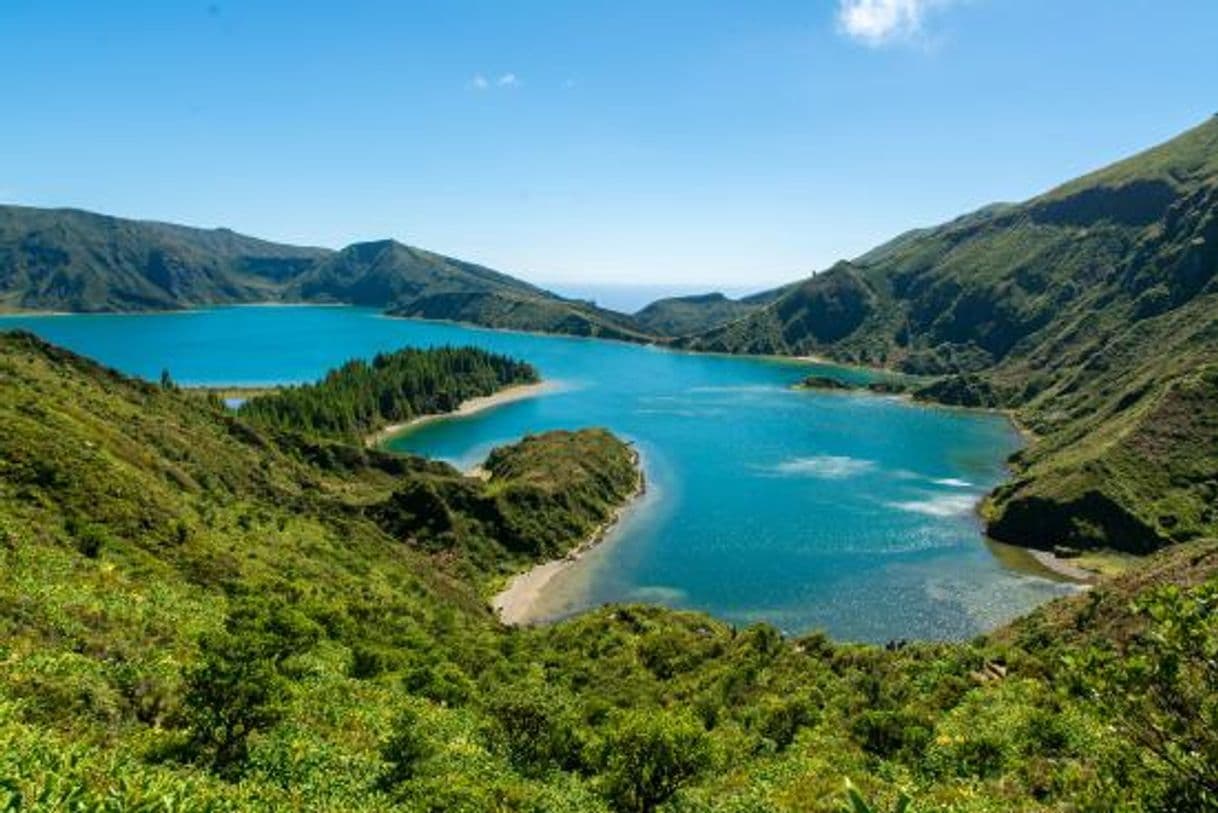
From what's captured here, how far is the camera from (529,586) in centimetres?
12450

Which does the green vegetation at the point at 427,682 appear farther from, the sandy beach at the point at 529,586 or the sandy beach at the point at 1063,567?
the sandy beach at the point at 1063,567

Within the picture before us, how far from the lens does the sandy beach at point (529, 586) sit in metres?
114

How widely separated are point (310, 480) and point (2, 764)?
127059 mm

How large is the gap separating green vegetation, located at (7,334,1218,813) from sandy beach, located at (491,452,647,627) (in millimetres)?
4486

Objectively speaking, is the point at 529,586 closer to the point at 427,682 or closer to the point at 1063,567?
the point at 427,682

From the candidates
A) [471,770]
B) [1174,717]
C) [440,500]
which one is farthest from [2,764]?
[440,500]

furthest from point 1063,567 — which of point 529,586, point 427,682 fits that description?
point 427,682

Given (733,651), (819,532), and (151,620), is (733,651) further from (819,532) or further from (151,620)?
(819,532)

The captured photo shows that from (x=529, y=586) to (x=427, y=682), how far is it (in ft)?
228

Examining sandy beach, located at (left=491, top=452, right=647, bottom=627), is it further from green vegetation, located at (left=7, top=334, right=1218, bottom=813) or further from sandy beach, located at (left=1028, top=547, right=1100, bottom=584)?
sandy beach, located at (left=1028, top=547, right=1100, bottom=584)

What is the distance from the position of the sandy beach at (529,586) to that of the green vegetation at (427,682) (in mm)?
4486

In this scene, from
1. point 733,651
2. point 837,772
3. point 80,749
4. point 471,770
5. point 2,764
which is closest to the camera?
point 2,764

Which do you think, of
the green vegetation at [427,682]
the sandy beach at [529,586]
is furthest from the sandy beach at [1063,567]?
the sandy beach at [529,586]

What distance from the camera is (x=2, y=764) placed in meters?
17.5
